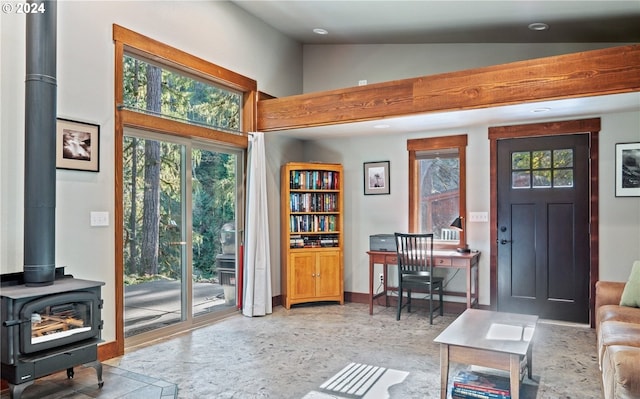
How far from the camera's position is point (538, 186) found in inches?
193

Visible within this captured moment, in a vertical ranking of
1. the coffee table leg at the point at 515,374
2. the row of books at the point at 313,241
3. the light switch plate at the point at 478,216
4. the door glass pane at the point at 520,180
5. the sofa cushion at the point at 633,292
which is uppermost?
the door glass pane at the point at 520,180

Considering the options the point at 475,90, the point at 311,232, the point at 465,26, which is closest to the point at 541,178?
the point at 475,90

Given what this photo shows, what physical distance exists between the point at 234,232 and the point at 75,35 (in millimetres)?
2610

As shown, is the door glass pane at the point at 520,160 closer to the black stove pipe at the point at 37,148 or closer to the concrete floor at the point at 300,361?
the concrete floor at the point at 300,361

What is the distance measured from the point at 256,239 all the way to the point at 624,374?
377 centimetres

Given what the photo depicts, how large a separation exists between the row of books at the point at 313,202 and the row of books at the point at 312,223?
9 centimetres

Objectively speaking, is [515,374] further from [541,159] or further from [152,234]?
[152,234]

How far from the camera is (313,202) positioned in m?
5.77

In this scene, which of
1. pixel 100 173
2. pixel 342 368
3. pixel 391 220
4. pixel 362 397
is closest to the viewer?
pixel 362 397

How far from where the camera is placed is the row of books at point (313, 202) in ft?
18.5

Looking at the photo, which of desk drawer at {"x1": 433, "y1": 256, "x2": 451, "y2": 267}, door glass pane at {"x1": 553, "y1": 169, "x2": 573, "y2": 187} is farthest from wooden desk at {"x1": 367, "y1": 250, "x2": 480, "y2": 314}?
door glass pane at {"x1": 553, "y1": 169, "x2": 573, "y2": 187}

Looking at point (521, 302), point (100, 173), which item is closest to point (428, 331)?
point (521, 302)

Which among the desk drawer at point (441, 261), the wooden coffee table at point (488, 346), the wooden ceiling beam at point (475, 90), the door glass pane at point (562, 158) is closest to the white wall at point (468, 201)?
the door glass pane at point (562, 158)

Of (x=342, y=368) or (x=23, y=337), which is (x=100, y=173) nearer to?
(x=23, y=337)
